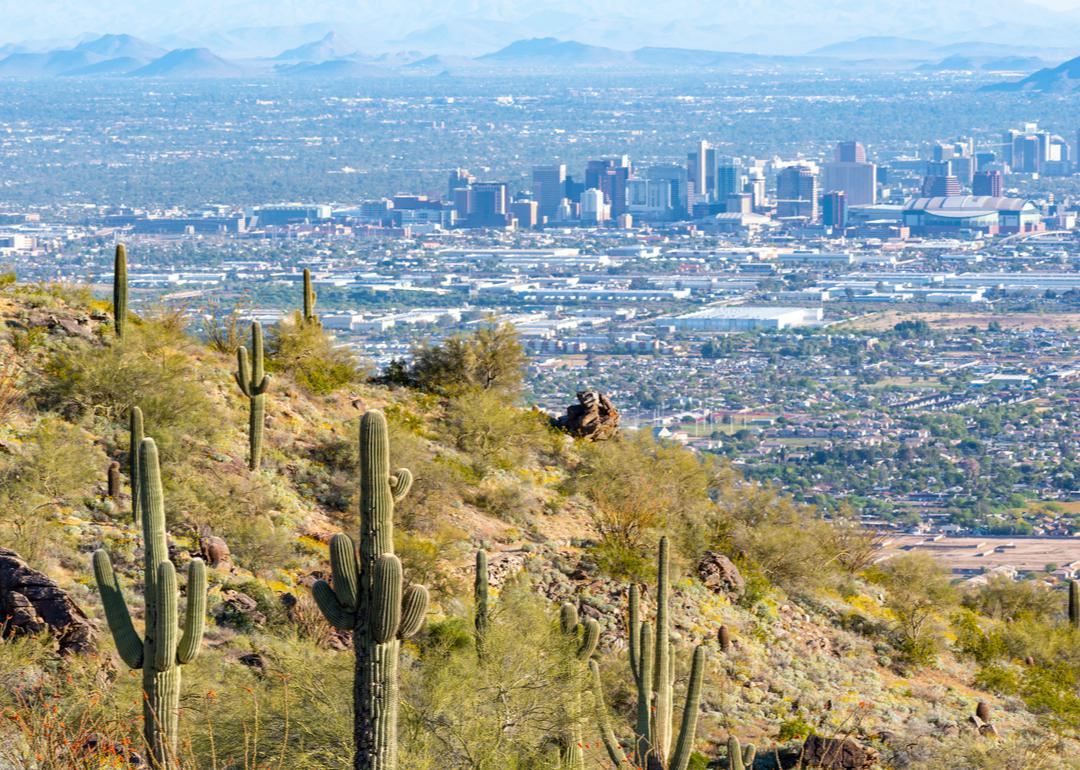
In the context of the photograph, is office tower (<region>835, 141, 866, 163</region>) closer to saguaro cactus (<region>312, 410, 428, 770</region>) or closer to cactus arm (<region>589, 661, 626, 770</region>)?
cactus arm (<region>589, 661, 626, 770</region>)

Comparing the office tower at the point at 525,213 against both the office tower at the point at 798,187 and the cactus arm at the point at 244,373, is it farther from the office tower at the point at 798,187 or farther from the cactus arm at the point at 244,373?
the cactus arm at the point at 244,373

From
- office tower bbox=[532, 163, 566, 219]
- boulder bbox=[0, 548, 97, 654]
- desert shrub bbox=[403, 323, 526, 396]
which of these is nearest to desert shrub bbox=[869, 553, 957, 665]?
desert shrub bbox=[403, 323, 526, 396]

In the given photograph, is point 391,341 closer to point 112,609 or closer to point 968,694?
point 968,694

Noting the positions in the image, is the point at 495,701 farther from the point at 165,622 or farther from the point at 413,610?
the point at 165,622

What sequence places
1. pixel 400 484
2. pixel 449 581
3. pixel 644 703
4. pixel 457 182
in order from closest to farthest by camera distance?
pixel 400 484, pixel 644 703, pixel 449 581, pixel 457 182

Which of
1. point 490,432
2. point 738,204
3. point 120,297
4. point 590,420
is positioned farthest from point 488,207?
point 120,297

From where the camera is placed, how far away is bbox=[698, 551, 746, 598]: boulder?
1617 centimetres

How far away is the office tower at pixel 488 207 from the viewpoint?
158 metres

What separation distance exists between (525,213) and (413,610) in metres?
152

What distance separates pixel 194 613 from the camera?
30.7ft

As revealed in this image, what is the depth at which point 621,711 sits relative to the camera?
42.9ft

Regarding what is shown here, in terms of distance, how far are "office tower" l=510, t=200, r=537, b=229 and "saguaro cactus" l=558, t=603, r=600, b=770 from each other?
5837 inches

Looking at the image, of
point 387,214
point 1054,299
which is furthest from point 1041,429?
point 387,214

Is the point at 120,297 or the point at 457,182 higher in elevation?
the point at 120,297
